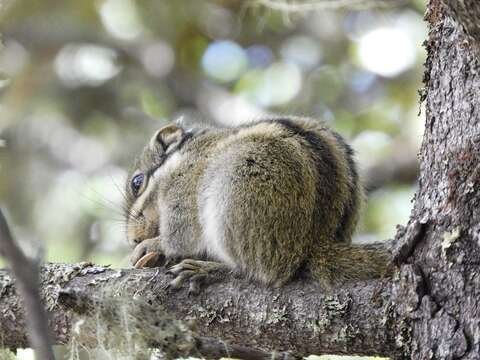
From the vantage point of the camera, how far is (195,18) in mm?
7926

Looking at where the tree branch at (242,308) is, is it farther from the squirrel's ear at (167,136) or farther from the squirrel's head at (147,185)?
the squirrel's ear at (167,136)

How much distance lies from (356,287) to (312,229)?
21.7 inches

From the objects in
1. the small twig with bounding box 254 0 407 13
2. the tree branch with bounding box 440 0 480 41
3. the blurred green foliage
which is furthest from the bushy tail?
the blurred green foliage

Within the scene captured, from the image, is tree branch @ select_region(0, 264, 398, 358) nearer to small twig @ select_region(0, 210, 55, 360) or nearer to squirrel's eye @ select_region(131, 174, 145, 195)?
small twig @ select_region(0, 210, 55, 360)

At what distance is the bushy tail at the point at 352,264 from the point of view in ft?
10.00

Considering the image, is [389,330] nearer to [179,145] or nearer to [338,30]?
[179,145]

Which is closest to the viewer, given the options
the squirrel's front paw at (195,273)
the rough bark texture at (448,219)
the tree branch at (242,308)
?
the rough bark texture at (448,219)

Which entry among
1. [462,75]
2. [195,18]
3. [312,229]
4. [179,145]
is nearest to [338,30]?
[195,18]

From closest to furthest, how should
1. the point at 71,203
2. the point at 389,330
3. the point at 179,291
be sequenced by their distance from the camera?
the point at 389,330 < the point at 179,291 < the point at 71,203

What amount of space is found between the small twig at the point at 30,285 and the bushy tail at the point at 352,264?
1633 millimetres

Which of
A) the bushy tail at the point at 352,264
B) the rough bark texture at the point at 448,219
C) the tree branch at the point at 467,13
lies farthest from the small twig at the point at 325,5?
the tree branch at the point at 467,13

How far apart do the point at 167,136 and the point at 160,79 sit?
348 centimetres

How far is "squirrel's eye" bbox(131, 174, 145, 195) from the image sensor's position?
4.50 metres

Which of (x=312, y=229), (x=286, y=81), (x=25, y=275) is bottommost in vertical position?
(x=25, y=275)
